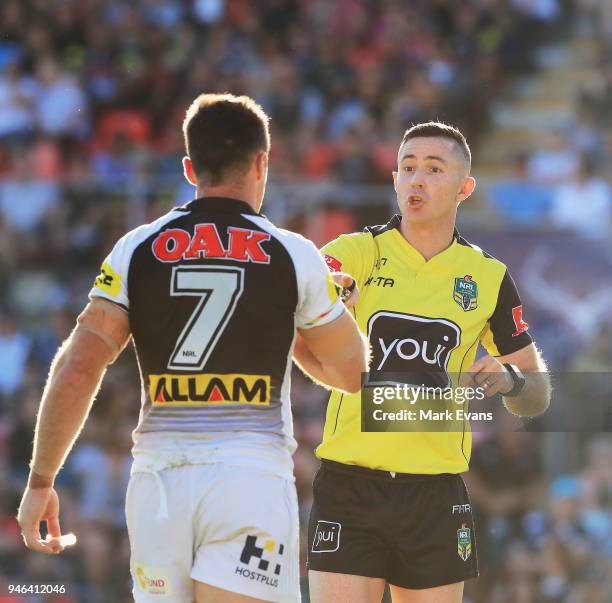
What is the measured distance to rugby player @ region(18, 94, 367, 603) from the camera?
3697 millimetres

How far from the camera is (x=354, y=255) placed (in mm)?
5156

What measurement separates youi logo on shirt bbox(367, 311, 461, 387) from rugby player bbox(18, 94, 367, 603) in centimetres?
119

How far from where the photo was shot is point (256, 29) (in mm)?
15008

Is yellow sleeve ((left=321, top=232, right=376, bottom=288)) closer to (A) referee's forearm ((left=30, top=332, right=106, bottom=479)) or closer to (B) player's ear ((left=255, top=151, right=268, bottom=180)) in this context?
(B) player's ear ((left=255, top=151, right=268, bottom=180))

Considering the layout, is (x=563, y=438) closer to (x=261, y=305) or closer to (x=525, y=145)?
(x=525, y=145)

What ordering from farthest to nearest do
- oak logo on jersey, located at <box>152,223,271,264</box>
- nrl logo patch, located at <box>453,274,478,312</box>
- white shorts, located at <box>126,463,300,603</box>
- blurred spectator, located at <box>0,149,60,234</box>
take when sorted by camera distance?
1. blurred spectator, located at <box>0,149,60,234</box>
2. nrl logo patch, located at <box>453,274,478,312</box>
3. oak logo on jersey, located at <box>152,223,271,264</box>
4. white shorts, located at <box>126,463,300,603</box>

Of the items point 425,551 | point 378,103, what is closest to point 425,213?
point 425,551

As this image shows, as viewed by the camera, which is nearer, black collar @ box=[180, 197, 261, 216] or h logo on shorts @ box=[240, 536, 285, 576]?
h logo on shorts @ box=[240, 536, 285, 576]

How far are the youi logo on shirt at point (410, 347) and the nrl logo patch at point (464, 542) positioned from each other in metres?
0.59

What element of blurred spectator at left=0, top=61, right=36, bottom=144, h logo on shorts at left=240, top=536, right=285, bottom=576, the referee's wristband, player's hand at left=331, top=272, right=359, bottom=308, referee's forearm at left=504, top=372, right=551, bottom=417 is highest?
blurred spectator at left=0, top=61, right=36, bottom=144

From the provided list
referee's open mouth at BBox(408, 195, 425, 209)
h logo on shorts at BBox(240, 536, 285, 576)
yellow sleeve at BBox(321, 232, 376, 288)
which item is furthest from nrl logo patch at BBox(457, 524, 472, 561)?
h logo on shorts at BBox(240, 536, 285, 576)

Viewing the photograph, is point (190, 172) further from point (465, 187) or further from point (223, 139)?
point (465, 187)

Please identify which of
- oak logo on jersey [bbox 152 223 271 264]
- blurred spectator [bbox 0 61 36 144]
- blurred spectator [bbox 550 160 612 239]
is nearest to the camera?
oak logo on jersey [bbox 152 223 271 264]

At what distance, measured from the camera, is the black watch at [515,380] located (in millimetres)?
5023
